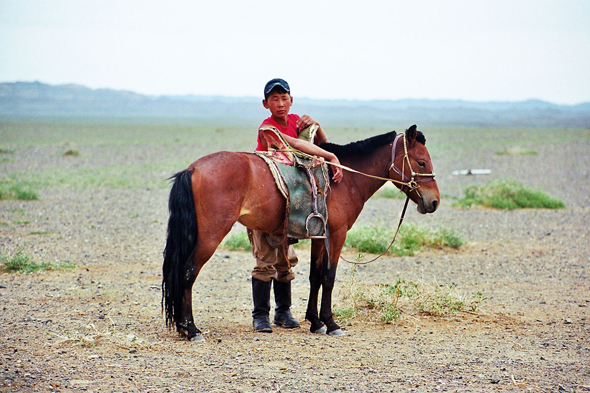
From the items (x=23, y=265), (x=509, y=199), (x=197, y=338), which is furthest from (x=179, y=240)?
(x=509, y=199)

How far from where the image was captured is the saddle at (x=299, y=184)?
18.9 ft

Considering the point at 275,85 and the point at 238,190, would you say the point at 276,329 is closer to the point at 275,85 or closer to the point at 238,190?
the point at 238,190

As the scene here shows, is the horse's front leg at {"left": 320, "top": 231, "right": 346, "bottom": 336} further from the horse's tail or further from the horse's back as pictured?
the horse's tail

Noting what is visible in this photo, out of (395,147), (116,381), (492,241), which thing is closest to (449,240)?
(492,241)

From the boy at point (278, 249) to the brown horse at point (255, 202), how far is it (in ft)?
0.85

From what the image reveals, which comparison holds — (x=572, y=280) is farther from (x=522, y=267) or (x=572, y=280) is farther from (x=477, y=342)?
(x=477, y=342)

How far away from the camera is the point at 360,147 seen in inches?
243

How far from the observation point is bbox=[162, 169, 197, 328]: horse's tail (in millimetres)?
5305

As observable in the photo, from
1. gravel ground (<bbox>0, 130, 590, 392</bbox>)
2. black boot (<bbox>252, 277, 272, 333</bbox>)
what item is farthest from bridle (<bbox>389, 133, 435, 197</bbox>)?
black boot (<bbox>252, 277, 272, 333</bbox>)

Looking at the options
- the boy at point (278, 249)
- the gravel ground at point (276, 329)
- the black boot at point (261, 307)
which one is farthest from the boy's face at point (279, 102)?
the gravel ground at point (276, 329)

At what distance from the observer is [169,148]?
38.8 m

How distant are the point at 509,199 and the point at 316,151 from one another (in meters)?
10.7

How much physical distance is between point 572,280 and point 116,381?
246 inches

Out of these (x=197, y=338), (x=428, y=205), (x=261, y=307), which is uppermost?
(x=428, y=205)
